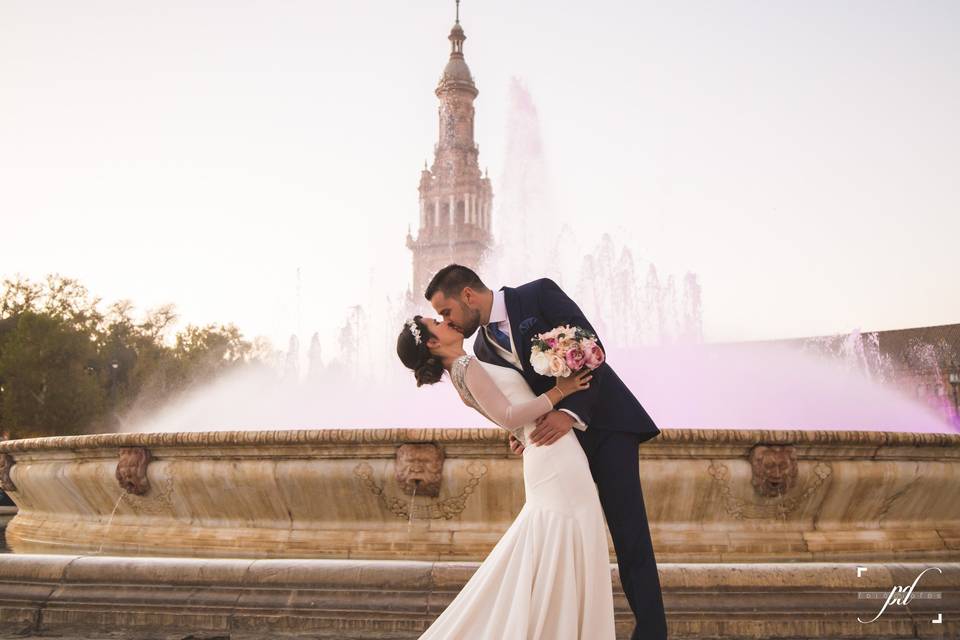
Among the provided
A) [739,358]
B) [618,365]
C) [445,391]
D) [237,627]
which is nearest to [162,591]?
[237,627]

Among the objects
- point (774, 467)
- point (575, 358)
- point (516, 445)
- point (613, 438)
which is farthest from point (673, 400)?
point (575, 358)

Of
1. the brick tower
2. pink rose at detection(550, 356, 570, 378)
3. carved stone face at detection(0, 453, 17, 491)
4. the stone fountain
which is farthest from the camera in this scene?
the brick tower

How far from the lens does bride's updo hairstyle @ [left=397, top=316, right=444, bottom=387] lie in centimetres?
316

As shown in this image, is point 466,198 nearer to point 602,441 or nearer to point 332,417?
point 332,417

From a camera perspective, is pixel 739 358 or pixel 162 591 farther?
pixel 739 358

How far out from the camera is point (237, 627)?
4203 millimetres

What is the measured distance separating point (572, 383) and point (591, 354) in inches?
5.3

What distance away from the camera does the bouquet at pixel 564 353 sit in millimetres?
2973

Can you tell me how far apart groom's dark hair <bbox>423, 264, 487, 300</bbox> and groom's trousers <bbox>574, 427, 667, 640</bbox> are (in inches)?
28.5

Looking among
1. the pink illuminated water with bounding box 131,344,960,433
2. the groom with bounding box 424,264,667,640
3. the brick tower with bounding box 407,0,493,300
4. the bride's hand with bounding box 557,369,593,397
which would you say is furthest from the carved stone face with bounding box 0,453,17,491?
the brick tower with bounding box 407,0,493,300

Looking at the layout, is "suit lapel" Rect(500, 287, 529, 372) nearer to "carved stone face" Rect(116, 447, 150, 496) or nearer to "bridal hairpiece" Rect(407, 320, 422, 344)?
"bridal hairpiece" Rect(407, 320, 422, 344)

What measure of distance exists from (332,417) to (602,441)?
8.80 m

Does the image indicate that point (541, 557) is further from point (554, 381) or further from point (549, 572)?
point (554, 381)

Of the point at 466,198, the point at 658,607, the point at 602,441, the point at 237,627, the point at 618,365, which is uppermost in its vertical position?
the point at 466,198
